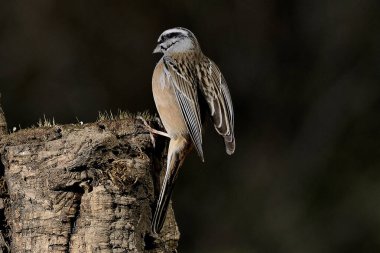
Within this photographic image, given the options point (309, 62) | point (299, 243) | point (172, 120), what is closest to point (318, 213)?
point (299, 243)

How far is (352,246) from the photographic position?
332 inches

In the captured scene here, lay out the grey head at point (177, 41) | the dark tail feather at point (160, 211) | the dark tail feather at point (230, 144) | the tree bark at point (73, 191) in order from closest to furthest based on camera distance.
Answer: the tree bark at point (73, 191) < the dark tail feather at point (160, 211) < the dark tail feather at point (230, 144) < the grey head at point (177, 41)

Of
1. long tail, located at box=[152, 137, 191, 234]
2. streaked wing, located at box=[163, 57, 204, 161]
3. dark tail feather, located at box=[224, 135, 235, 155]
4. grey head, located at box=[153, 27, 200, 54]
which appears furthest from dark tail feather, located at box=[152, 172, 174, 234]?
grey head, located at box=[153, 27, 200, 54]

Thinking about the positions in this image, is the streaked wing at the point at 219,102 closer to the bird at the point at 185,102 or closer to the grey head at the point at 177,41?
the bird at the point at 185,102

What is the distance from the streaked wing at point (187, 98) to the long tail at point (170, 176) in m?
0.07

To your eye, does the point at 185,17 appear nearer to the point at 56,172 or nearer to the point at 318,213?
the point at 318,213

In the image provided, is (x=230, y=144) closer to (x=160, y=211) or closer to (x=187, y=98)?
(x=187, y=98)

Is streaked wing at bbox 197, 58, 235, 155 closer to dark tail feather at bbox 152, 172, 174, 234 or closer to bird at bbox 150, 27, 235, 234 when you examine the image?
bird at bbox 150, 27, 235, 234

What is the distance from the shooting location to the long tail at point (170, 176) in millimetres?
4094

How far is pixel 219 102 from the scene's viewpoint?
4691 mm

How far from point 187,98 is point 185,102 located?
0.03 metres

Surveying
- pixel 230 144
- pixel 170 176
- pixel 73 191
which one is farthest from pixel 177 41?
pixel 73 191

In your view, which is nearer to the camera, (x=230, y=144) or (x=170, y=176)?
(x=170, y=176)

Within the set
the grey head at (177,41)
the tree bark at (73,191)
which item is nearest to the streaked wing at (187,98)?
the grey head at (177,41)
